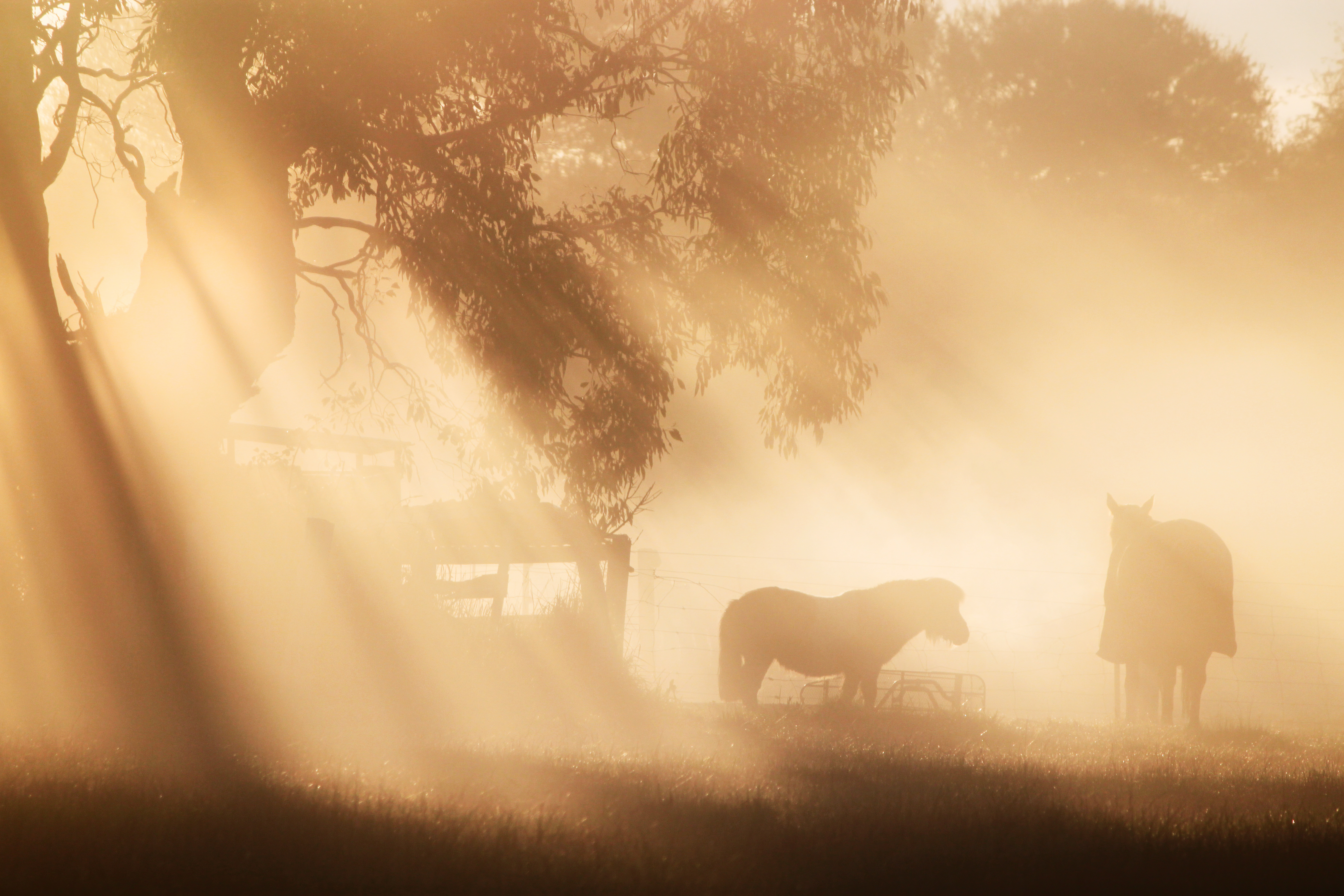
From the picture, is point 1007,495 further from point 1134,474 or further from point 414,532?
point 414,532

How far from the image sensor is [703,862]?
3.95 meters

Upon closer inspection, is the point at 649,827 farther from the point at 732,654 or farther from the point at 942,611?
the point at 942,611

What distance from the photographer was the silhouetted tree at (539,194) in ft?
29.1

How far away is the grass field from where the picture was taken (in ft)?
12.2

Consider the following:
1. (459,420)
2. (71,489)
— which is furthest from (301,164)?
(459,420)

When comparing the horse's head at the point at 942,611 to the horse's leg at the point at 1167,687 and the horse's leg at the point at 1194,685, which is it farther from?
the horse's leg at the point at 1194,685

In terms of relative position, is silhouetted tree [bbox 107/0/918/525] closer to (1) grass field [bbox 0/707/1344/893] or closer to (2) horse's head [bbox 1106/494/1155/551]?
Result: (2) horse's head [bbox 1106/494/1155/551]

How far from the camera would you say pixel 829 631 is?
480 inches

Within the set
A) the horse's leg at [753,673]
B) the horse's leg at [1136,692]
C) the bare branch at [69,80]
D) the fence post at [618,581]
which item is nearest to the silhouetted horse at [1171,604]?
the horse's leg at [1136,692]

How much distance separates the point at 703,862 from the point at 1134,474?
93.8 ft

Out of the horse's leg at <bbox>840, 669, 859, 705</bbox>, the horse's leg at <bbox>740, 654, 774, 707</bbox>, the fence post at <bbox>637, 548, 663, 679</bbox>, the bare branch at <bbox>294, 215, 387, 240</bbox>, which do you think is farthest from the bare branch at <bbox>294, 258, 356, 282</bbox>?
the horse's leg at <bbox>840, 669, 859, 705</bbox>

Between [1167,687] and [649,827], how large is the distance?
8.48 metres

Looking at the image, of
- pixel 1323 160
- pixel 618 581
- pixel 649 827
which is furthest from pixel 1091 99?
pixel 649 827

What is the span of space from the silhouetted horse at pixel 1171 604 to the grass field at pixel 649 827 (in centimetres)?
451
